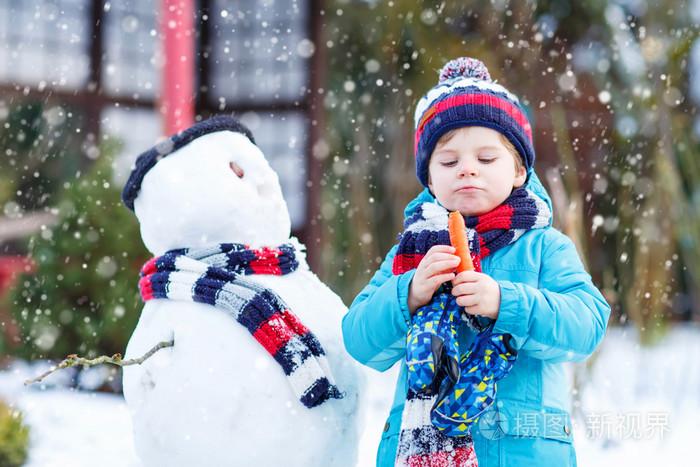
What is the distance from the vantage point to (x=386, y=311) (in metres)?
1.45

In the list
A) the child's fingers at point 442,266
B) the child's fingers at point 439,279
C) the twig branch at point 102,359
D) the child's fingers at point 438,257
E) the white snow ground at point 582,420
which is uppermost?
the child's fingers at point 438,257

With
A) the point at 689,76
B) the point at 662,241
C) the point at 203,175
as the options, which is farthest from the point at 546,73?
the point at 203,175

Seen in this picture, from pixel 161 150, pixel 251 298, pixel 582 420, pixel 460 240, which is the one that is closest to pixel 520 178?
pixel 460 240

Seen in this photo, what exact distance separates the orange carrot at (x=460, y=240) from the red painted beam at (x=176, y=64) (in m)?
2.93

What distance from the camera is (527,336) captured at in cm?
137

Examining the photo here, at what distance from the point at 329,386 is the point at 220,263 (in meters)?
0.36

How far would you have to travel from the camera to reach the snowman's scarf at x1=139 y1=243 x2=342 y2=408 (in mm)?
1661

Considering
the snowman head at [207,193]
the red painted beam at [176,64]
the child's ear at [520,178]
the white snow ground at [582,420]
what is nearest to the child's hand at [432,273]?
the child's ear at [520,178]

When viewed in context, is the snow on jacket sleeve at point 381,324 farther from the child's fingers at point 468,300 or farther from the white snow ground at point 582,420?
the white snow ground at point 582,420

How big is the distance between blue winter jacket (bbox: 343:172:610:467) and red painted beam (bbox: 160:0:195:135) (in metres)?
2.89

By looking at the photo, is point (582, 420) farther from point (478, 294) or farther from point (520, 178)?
point (478, 294)

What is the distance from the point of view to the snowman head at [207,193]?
176 centimetres

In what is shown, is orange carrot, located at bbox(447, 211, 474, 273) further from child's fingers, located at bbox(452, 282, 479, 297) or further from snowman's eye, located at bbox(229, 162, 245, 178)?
snowman's eye, located at bbox(229, 162, 245, 178)

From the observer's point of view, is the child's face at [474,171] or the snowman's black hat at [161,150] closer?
the child's face at [474,171]
